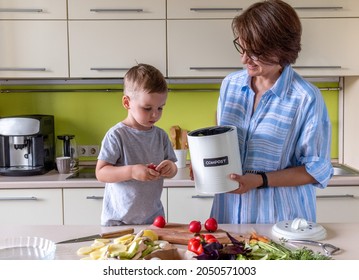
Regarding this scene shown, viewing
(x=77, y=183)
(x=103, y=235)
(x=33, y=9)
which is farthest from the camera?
(x=33, y=9)

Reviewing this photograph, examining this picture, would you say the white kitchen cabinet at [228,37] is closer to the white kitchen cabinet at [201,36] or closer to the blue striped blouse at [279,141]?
the white kitchen cabinet at [201,36]

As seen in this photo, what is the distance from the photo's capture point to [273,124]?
1421mm

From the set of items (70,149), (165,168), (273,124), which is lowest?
(70,149)

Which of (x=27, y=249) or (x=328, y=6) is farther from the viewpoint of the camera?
(x=328, y=6)

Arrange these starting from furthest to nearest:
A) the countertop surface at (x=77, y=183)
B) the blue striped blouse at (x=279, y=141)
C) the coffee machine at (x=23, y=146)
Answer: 1. the coffee machine at (x=23, y=146)
2. the countertop surface at (x=77, y=183)
3. the blue striped blouse at (x=279, y=141)

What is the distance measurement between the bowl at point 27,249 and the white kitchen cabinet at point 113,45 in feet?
5.04

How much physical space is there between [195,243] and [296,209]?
1.67 feet

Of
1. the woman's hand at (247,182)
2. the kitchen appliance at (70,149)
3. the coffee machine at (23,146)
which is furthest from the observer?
the kitchen appliance at (70,149)

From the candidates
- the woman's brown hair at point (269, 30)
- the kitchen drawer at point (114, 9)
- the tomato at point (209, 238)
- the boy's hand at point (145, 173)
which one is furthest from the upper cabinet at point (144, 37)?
the tomato at point (209, 238)

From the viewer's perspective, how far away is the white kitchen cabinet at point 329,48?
2.50 meters

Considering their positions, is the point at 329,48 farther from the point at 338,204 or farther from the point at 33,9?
the point at 33,9

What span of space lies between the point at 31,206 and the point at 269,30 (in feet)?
5.09

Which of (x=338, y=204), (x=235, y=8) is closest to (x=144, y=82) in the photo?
(x=235, y=8)
